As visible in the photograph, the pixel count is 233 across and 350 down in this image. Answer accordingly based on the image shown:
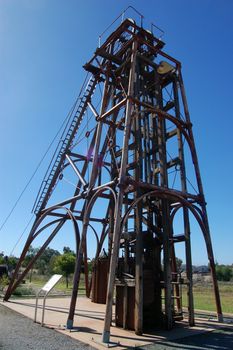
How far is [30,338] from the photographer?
8438mm

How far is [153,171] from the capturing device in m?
13.7

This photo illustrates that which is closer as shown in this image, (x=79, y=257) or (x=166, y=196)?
(x=79, y=257)

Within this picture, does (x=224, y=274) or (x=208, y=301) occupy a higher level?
(x=224, y=274)

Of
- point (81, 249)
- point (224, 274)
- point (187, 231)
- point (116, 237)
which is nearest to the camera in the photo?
point (116, 237)

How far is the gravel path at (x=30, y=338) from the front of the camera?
25.1 ft

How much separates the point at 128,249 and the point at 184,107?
255 inches

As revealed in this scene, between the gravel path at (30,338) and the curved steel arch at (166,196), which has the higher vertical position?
the curved steel arch at (166,196)

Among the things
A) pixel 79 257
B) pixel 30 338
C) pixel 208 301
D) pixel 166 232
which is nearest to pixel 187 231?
pixel 166 232

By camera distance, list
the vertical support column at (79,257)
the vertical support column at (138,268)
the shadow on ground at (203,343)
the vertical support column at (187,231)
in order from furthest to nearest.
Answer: the vertical support column at (187,231) → the vertical support column at (79,257) → the vertical support column at (138,268) → the shadow on ground at (203,343)

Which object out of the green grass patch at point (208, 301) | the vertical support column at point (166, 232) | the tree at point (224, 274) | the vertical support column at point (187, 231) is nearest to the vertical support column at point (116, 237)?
the vertical support column at point (166, 232)

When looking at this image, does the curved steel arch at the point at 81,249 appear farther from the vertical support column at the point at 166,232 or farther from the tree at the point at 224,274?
the tree at the point at 224,274

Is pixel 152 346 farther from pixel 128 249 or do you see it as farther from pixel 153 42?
pixel 153 42

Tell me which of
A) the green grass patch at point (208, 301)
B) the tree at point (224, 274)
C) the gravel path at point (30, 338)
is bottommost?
the gravel path at point (30, 338)

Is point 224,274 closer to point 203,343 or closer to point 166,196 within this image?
point 166,196
